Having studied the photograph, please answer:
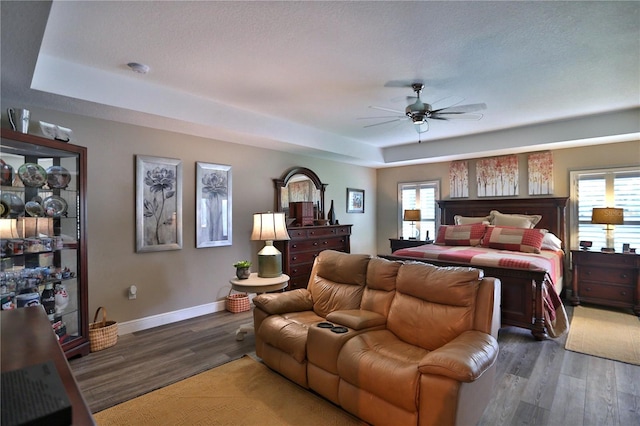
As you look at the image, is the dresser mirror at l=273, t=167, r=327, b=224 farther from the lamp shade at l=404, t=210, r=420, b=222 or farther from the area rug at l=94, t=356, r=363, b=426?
the area rug at l=94, t=356, r=363, b=426

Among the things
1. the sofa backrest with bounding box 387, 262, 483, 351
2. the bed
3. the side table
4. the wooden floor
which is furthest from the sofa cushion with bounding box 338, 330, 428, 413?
the bed

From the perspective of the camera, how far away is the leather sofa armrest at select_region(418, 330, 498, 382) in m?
1.65

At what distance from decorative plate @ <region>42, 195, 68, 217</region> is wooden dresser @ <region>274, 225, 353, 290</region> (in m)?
2.73

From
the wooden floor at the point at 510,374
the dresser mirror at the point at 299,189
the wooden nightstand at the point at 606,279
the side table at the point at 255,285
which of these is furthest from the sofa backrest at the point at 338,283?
the wooden nightstand at the point at 606,279

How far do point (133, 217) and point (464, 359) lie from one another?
3720 millimetres

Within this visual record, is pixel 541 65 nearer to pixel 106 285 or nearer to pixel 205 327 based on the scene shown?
pixel 205 327

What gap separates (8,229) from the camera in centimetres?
275

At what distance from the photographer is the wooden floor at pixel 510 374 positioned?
2.24 meters

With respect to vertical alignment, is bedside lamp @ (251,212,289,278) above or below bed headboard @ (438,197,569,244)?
below

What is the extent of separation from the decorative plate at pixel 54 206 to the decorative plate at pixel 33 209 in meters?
0.04

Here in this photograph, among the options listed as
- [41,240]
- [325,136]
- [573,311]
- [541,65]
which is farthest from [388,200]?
[41,240]

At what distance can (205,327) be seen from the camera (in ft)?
12.8

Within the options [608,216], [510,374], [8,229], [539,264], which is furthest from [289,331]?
[608,216]

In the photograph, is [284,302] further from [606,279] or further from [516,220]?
[606,279]
